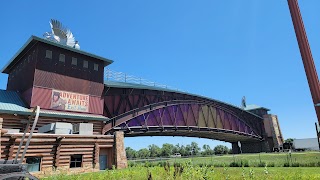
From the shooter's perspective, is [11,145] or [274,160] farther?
[274,160]

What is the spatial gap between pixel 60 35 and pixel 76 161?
20143mm

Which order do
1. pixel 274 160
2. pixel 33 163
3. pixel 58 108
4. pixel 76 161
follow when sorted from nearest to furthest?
1. pixel 33 163
2. pixel 76 161
3. pixel 58 108
4. pixel 274 160

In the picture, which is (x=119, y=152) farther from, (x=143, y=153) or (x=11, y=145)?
(x=143, y=153)

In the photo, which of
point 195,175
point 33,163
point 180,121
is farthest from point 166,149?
point 195,175

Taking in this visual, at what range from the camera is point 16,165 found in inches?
334

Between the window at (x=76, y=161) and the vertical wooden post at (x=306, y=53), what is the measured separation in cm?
2325

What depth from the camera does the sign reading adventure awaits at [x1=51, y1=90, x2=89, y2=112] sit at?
30.8m

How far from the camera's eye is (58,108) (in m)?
30.8

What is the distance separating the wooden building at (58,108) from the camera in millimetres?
24828

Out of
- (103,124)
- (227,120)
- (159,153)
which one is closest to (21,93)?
(103,124)

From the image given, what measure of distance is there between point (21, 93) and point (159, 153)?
127m

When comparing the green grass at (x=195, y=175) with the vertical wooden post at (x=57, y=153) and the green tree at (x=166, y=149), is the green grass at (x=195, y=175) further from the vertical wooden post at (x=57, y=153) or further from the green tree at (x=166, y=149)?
the green tree at (x=166, y=149)

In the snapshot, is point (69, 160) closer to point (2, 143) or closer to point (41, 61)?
point (2, 143)

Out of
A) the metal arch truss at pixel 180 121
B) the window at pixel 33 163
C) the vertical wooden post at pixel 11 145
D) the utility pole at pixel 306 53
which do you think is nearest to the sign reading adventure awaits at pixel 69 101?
the metal arch truss at pixel 180 121
